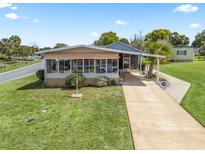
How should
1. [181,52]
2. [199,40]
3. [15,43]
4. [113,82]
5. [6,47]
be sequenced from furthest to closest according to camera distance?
[199,40] → [15,43] → [6,47] → [181,52] → [113,82]

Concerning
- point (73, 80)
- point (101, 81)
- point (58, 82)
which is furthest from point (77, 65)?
point (101, 81)

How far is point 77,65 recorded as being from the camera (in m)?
23.2

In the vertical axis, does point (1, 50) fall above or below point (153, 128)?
above

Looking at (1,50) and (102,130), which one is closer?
(102,130)

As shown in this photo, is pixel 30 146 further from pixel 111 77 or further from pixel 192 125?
pixel 111 77

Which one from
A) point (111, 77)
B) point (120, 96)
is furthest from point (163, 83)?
point (120, 96)

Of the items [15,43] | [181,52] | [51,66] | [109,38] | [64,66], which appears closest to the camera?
[64,66]

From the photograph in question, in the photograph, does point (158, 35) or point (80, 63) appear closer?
point (80, 63)

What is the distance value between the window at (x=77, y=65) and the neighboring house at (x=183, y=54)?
132ft

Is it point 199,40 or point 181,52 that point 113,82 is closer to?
point 181,52

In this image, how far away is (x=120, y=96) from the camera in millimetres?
18250

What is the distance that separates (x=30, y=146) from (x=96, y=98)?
8.26 m

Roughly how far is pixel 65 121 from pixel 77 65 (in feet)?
35.5

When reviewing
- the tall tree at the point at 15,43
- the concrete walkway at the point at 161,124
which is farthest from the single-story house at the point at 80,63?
the tall tree at the point at 15,43
